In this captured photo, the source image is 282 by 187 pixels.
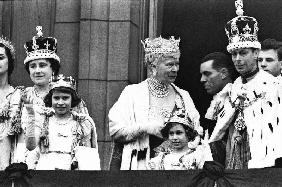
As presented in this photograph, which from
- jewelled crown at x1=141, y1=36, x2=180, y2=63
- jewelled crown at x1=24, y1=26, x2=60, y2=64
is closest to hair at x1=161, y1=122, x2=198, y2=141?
jewelled crown at x1=141, y1=36, x2=180, y2=63

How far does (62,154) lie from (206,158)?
1.53m

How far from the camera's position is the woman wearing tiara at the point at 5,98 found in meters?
16.2

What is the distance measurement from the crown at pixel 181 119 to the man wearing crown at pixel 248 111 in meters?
0.30

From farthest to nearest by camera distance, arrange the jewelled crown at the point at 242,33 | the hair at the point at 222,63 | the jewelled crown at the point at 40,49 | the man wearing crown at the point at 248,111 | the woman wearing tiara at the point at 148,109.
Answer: the hair at the point at 222,63 → the jewelled crown at the point at 40,49 → the woman wearing tiara at the point at 148,109 → the jewelled crown at the point at 242,33 → the man wearing crown at the point at 248,111

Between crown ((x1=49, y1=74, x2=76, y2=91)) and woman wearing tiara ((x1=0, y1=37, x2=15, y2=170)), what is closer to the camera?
crown ((x1=49, y1=74, x2=76, y2=91))

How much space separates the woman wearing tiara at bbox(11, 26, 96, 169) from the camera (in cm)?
1577

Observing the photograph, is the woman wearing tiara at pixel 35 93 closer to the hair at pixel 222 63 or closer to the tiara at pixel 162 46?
the tiara at pixel 162 46

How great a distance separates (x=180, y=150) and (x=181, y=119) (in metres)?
0.34

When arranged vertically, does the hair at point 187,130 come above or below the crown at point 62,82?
below

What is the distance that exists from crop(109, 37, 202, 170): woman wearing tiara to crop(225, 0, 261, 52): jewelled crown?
692 millimetres

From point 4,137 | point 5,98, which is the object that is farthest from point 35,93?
point 4,137

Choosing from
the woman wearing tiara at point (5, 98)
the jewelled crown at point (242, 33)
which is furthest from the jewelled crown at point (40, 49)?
the jewelled crown at point (242, 33)

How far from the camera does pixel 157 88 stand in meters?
16.8

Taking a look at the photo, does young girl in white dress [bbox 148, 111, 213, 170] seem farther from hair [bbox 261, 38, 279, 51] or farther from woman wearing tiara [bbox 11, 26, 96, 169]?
hair [bbox 261, 38, 279, 51]
